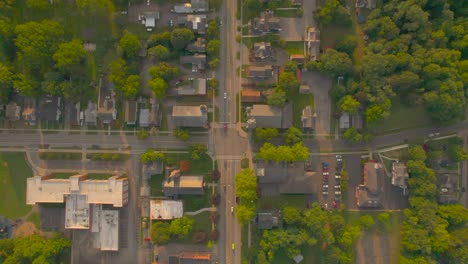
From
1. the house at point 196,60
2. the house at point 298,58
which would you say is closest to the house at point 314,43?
the house at point 298,58

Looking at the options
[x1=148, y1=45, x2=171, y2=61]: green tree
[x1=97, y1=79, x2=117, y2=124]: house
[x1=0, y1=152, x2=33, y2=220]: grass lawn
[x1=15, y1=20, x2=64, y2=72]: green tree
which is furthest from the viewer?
[x1=0, y1=152, x2=33, y2=220]: grass lawn

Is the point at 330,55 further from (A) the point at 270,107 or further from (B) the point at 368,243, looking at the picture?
(B) the point at 368,243

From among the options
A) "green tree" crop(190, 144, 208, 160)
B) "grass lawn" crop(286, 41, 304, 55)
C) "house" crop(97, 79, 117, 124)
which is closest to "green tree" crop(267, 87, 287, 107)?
"grass lawn" crop(286, 41, 304, 55)

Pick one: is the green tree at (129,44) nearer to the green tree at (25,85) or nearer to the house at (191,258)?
the green tree at (25,85)

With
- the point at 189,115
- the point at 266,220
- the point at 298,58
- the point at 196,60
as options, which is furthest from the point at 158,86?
the point at 266,220

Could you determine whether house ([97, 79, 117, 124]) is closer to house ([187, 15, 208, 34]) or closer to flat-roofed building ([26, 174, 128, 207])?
flat-roofed building ([26, 174, 128, 207])

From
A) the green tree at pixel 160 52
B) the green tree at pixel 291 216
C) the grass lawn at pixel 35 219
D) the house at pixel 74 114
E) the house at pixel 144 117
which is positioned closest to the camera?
the green tree at pixel 291 216
